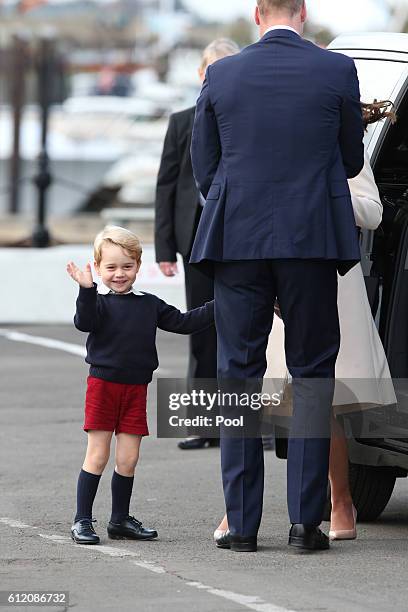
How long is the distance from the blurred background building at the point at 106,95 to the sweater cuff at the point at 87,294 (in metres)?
11.9

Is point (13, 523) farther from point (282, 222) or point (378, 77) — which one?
point (378, 77)

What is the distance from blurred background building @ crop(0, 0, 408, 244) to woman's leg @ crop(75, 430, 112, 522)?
11.7 meters

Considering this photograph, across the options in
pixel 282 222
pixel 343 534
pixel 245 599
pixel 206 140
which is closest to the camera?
pixel 245 599

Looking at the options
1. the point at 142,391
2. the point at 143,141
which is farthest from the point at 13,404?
the point at 143,141

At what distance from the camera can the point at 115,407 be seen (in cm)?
662

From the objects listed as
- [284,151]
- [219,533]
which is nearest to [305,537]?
[219,533]

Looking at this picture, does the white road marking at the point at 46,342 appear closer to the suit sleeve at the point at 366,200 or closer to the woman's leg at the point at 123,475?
the woman's leg at the point at 123,475

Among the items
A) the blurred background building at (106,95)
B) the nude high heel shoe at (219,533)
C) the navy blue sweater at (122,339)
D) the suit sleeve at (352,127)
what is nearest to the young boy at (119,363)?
the navy blue sweater at (122,339)

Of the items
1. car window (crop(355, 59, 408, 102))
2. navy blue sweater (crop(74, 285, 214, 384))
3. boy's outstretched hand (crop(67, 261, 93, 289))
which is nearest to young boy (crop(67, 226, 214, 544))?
navy blue sweater (crop(74, 285, 214, 384))

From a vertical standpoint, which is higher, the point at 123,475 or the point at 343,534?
the point at 123,475

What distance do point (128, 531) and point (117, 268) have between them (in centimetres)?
98

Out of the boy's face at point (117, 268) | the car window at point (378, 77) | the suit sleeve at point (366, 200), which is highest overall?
the car window at point (378, 77)

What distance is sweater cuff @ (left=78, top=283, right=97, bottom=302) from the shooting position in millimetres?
6410

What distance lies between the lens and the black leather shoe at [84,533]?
659cm
